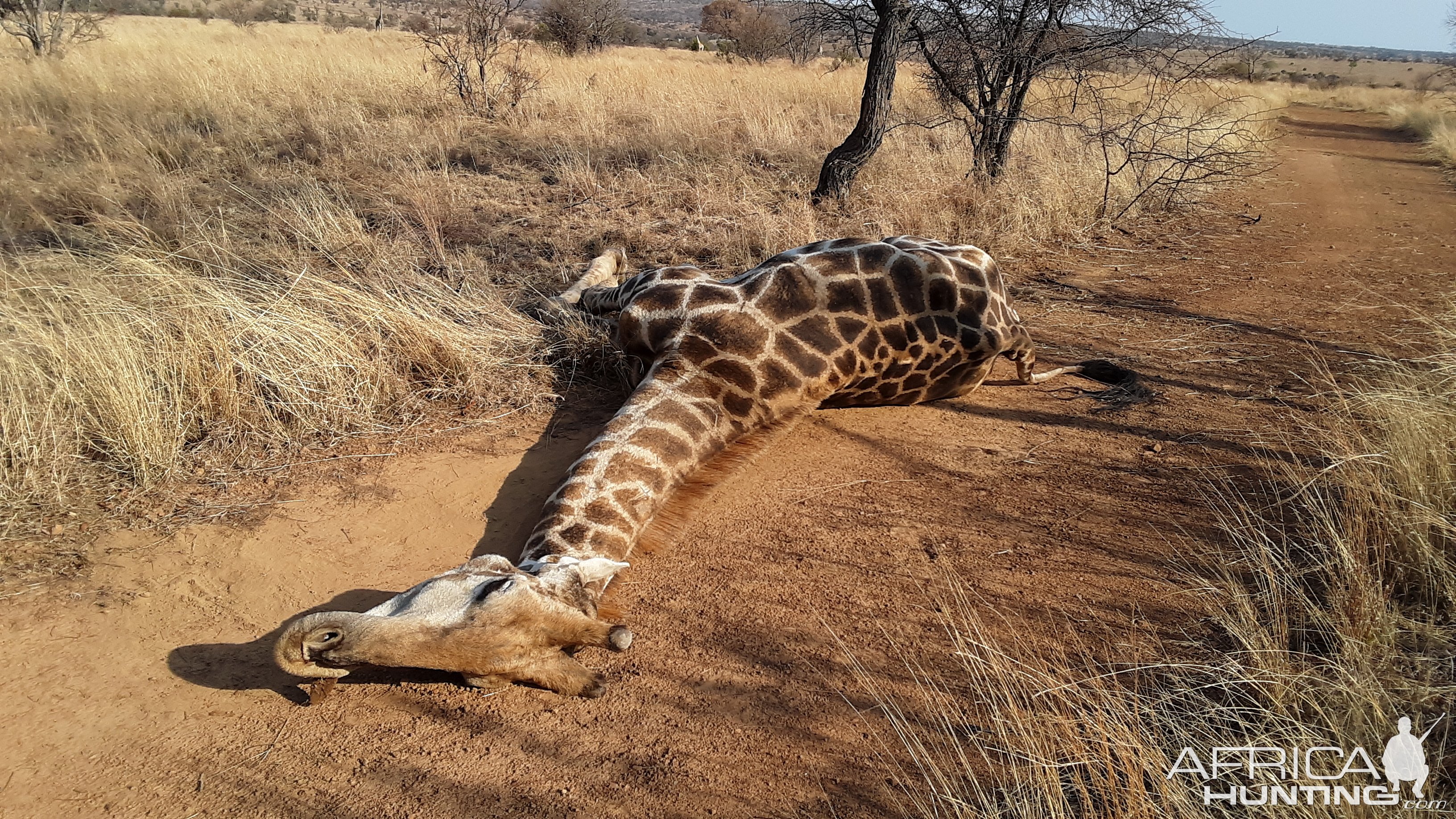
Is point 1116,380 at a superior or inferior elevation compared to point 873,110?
inferior

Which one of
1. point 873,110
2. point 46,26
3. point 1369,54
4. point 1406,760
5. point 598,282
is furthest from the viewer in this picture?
point 1369,54

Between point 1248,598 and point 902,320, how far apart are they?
219 centimetres

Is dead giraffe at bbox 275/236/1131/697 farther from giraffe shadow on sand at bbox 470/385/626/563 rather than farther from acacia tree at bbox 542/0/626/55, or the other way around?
acacia tree at bbox 542/0/626/55

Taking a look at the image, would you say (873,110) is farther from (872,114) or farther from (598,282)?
(598,282)

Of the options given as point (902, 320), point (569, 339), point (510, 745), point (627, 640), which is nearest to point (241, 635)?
point (510, 745)

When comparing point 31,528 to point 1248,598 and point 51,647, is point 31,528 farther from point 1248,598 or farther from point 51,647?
point 1248,598

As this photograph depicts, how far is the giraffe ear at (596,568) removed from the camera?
312 cm

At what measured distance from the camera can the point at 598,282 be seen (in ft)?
20.0

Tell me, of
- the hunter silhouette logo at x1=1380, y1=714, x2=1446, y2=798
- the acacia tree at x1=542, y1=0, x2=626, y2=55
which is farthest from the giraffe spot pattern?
the acacia tree at x1=542, y1=0, x2=626, y2=55

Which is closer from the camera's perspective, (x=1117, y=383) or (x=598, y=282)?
(x=1117, y=383)

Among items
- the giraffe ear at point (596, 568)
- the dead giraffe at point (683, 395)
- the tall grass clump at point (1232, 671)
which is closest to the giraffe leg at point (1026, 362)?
the dead giraffe at point (683, 395)

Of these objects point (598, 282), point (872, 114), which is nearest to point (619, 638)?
point (598, 282)

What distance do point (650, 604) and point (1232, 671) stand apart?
2.03 metres

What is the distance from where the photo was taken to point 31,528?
348cm
